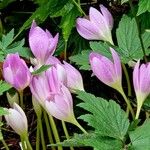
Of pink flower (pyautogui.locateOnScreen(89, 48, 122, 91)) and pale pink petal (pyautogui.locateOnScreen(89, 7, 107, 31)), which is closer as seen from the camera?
pink flower (pyautogui.locateOnScreen(89, 48, 122, 91))

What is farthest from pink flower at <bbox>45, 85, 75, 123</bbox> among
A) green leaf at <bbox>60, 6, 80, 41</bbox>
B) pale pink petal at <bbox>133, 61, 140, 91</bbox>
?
green leaf at <bbox>60, 6, 80, 41</bbox>

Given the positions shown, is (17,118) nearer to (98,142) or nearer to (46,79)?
(46,79)

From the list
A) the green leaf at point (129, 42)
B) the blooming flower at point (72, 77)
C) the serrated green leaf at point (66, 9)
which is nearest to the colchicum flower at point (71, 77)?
the blooming flower at point (72, 77)

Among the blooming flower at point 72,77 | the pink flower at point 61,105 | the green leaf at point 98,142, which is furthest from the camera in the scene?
the blooming flower at point 72,77

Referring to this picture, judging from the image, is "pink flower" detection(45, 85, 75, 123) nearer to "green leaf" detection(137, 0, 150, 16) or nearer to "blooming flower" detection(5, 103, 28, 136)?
"blooming flower" detection(5, 103, 28, 136)

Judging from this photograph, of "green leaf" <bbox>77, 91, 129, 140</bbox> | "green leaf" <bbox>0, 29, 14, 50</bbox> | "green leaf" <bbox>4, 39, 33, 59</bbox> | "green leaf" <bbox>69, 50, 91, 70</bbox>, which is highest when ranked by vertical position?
"green leaf" <bbox>0, 29, 14, 50</bbox>

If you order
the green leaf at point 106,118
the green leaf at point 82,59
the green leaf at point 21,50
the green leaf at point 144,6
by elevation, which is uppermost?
the green leaf at point 144,6

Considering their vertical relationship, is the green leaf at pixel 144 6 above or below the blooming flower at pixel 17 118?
above

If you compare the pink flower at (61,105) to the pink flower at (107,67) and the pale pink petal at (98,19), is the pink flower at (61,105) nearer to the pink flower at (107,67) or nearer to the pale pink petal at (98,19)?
the pink flower at (107,67)
